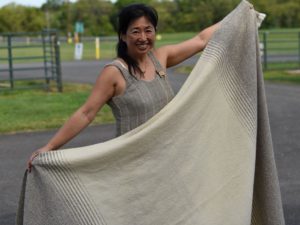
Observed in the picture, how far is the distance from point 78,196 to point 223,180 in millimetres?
786

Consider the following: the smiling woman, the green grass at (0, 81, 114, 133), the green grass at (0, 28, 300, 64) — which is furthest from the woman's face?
the green grass at (0, 28, 300, 64)

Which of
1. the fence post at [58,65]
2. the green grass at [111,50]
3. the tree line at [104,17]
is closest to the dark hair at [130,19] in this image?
the fence post at [58,65]

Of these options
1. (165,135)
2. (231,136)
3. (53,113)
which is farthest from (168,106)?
(53,113)

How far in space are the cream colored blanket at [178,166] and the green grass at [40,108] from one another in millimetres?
7061

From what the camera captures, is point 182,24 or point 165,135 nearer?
point 165,135

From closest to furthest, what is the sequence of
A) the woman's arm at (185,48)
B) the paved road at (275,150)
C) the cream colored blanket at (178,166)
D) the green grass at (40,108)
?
the cream colored blanket at (178,166) < the woman's arm at (185,48) < the paved road at (275,150) < the green grass at (40,108)

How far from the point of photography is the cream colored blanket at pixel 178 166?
3354 mm

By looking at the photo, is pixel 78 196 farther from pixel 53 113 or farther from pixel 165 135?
pixel 53 113

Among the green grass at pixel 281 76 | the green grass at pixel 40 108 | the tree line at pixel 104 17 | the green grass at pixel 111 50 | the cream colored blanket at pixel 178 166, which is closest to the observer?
the cream colored blanket at pixel 178 166

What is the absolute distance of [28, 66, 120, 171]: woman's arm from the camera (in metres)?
3.41

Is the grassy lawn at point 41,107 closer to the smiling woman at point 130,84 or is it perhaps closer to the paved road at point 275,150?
the paved road at point 275,150

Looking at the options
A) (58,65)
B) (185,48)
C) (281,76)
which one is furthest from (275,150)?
(281,76)

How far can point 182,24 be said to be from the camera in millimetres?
70875

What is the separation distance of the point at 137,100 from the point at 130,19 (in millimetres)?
437
